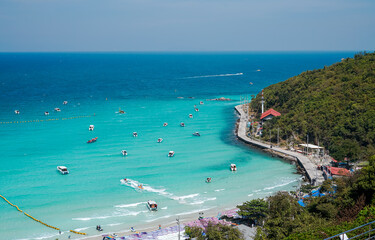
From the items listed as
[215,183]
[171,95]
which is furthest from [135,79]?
[215,183]

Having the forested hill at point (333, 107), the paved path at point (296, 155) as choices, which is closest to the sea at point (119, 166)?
the paved path at point (296, 155)

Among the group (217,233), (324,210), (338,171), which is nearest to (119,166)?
(217,233)

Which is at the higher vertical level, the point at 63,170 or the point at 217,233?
the point at 63,170

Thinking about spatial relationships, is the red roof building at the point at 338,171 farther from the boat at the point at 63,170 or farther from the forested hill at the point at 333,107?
the boat at the point at 63,170

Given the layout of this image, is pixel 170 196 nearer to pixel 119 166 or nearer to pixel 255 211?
pixel 255 211

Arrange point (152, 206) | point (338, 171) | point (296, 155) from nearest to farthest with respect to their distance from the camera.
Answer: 1. point (152, 206)
2. point (338, 171)
3. point (296, 155)

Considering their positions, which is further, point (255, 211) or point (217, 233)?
point (255, 211)
